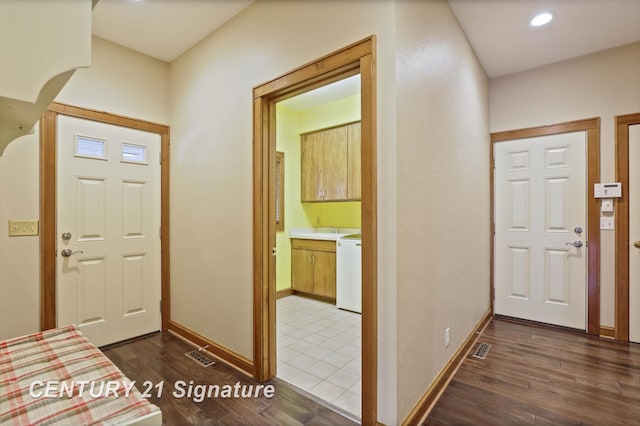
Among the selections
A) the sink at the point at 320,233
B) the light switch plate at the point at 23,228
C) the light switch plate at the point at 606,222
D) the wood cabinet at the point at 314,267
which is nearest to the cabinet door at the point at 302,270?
the wood cabinet at the point at 314,267

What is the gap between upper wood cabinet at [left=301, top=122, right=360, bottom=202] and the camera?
14.0 feet

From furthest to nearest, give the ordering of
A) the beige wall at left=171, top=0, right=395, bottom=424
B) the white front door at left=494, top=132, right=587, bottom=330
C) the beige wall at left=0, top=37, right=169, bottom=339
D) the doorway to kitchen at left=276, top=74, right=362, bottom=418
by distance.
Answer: the doorway to kitchen at left=276, top=74, right=362, bottom=418 < the white front door at left=494, top=132, right=587, bottom=330 < the beige wall at left=0, top=37, right=169, bottom=339 < the beige wall at left=171, top=0, right=395, bottom=424

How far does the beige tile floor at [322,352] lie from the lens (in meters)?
2.13

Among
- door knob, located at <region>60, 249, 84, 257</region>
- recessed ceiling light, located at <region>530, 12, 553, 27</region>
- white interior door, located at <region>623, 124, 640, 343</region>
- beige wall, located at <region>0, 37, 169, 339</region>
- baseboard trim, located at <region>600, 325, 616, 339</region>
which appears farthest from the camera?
baseboard trim, located at <region>600, 325, 616, 339</region>

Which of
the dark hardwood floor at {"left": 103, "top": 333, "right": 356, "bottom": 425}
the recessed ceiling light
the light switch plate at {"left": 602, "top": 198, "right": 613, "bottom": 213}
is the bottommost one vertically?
the dark hardwood floor at {"left": 103, "top": 333, "right": 356, "bottom": 425}

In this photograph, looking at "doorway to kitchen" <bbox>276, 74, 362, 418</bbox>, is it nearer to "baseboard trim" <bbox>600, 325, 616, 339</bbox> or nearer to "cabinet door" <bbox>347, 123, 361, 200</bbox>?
"cabinet door" <bbox>347, 123, 361, 200</bbox>

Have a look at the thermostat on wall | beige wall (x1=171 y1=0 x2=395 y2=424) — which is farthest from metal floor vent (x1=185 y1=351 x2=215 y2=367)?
the thermostat on wall

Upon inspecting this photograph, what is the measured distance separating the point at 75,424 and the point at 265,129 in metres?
1.85

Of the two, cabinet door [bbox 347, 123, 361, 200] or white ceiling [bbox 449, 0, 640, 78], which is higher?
white ceiling [bbox 449, 0, 640, 78]

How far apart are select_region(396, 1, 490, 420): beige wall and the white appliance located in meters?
1.29

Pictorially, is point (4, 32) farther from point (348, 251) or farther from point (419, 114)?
point (348, 251)

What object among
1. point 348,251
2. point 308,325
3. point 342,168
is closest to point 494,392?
point 308,325

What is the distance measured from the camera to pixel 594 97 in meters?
3.07

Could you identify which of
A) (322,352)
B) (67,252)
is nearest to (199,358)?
(322,352)
